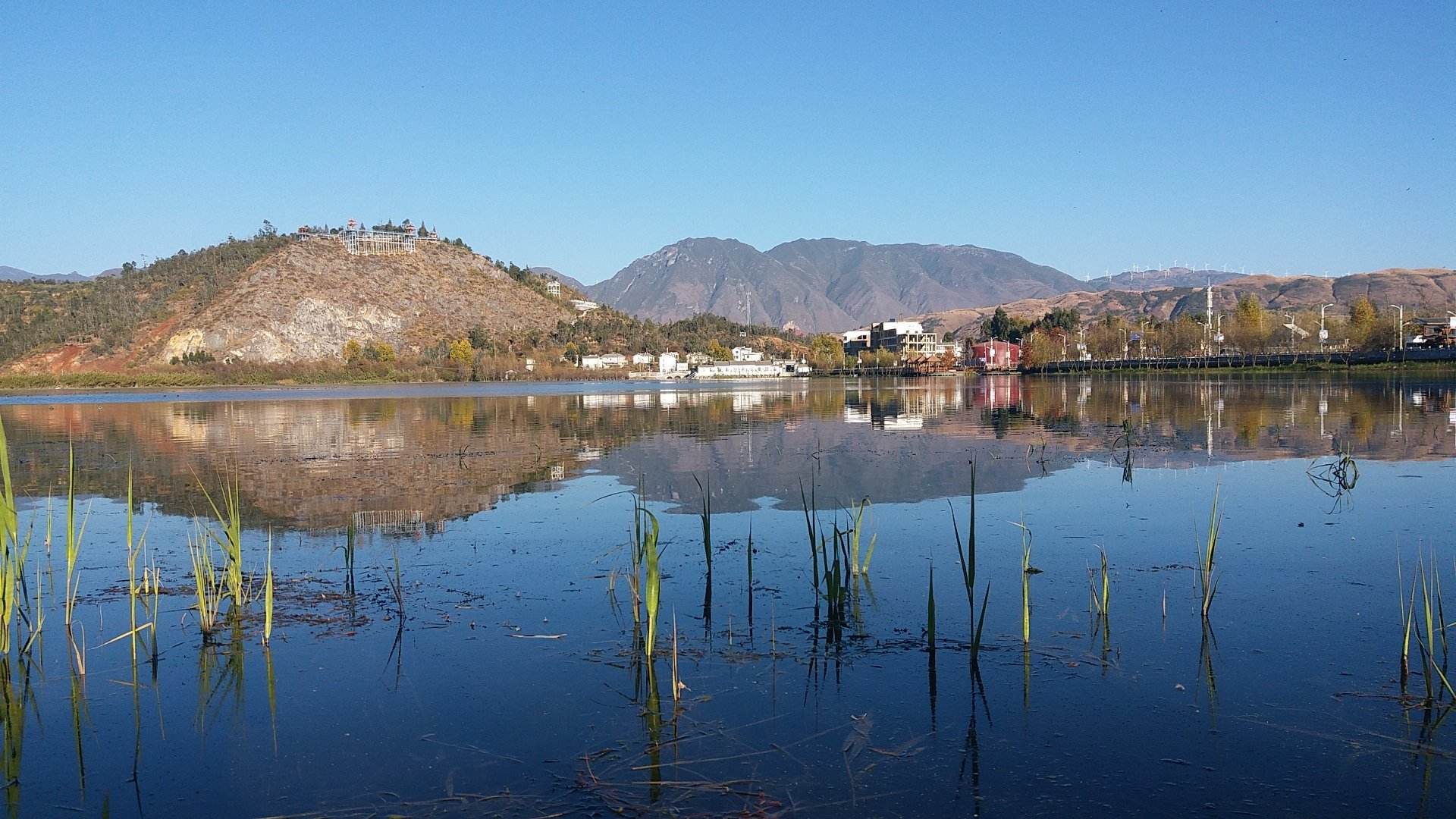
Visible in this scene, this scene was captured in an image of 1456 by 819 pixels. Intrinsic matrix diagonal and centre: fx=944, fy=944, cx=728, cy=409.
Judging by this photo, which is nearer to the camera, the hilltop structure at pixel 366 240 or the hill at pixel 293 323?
the hill at pixel 293 323

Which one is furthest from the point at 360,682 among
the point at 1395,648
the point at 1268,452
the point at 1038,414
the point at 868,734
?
the point at 1038,414

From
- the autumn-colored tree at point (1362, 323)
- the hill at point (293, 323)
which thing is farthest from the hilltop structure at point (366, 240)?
the autumn-colored tree at point (1362, 323)

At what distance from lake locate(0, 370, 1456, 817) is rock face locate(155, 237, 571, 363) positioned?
145680mm

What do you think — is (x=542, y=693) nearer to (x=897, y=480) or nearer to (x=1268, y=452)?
(x=897, y=480)

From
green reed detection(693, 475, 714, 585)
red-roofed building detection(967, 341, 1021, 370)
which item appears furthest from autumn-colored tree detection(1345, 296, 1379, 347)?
green reed detection(693, 475, 714, 585)

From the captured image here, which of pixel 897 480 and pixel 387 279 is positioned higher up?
pixel 387 279

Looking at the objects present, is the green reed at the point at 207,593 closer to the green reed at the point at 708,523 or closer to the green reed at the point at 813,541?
the green reed at the point at 708,523

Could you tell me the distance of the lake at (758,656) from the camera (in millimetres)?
5570

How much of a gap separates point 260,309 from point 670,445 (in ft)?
489

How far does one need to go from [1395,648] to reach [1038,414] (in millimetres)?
31404

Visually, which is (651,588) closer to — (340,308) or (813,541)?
(813,541)

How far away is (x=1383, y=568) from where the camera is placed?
10.2 m

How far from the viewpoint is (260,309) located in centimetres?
15412

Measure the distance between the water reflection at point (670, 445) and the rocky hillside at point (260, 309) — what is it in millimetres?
108836
